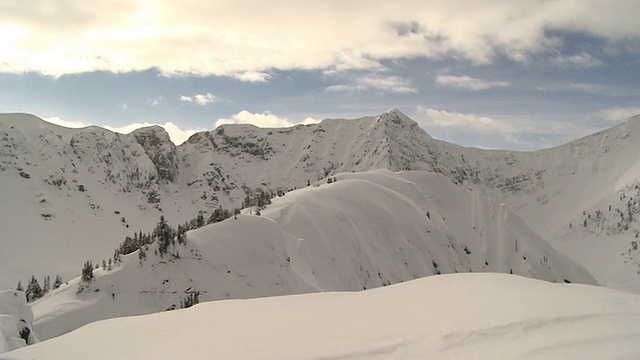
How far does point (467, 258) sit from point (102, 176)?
9572 cm

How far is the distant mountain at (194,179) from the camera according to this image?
82.6 metres

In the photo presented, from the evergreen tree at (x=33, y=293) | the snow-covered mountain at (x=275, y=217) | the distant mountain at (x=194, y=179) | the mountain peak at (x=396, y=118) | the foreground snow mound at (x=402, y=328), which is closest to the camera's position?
the foreground snow mound at (x=402, y=328)

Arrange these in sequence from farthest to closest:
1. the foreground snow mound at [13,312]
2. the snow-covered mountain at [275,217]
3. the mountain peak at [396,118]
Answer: the mountain peak at [396,118] → the snow-covered mountain at [275,217] → the foreground snow mound at [13,312]

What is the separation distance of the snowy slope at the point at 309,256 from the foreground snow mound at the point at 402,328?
13.8 meters

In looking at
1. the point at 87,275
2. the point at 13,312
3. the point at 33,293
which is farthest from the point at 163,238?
the point at 33,293

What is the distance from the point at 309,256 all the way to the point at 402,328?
24351mm

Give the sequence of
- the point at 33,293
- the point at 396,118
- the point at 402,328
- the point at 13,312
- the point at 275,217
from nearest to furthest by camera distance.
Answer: the point at 402,328
the point at 13,312
the point at 33,293
the point at 275,217
the point at 396,118

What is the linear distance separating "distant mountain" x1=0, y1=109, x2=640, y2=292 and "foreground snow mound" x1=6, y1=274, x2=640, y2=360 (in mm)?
60784

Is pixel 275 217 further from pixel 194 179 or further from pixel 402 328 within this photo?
pixel 194 179

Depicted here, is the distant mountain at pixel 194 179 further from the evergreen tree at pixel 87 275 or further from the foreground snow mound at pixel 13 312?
the foreground snow mound at pixel 13 312

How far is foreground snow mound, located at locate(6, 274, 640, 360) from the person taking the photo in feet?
17.2

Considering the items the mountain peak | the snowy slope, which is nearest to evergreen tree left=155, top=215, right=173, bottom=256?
the snowy slope

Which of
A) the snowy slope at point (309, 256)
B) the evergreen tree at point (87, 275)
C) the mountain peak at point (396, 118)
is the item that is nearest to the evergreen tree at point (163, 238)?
the snowy slope at point (309, 256)

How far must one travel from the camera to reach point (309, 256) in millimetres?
30141
